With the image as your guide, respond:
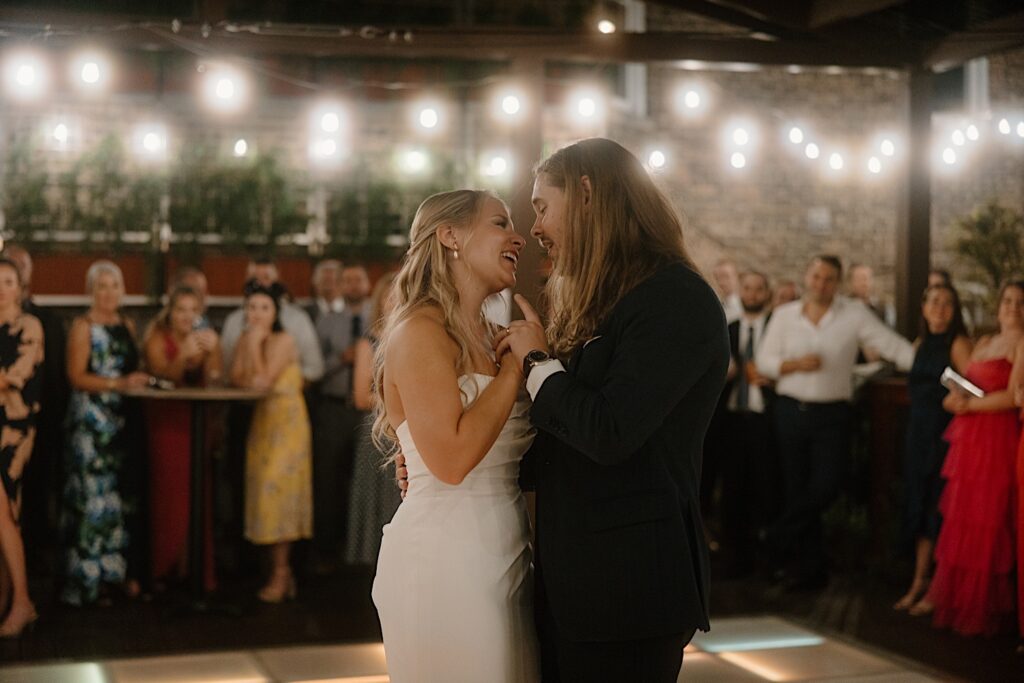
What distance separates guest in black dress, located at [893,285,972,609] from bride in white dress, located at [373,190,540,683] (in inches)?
150

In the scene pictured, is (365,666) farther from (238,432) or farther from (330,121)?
(330,121)

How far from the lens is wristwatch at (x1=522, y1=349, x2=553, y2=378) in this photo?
2078mm

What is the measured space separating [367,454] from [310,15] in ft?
23.2

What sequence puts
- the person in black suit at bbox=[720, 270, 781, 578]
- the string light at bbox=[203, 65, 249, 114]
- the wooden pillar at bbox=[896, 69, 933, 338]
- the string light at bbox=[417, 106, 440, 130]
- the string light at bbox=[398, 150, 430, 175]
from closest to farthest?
the person in black suit at bbox=[720, 270, 781, 578] < the wooden pillar at bbox=[896, 69, 933, 338] < the string light at bbox=[417, 106, 440, 130] < the string light at bbox=[203, 65, 249, 114] < the string light at bbox=[398, 150, 430, 175]

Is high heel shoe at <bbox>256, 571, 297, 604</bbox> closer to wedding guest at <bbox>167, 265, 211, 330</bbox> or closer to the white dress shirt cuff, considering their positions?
wedding guest at <bbox>167, 265, 211, 330</bbox>

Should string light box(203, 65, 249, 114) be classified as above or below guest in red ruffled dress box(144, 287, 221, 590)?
above

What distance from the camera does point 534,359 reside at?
2090 mm

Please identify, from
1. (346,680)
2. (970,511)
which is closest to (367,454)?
(346,680)

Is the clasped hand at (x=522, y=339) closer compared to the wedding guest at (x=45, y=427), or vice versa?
the clasped hand at (x=522, y=339)

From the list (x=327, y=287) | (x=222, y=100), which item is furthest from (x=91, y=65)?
(x=222, y=100)

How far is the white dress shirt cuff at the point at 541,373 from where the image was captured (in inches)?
80.4

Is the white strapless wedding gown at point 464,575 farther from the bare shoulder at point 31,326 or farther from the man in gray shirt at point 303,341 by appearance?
the man in gray shirt at point 303,341

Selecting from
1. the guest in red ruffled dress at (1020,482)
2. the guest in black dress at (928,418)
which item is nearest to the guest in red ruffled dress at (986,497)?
the guest in red ruffled dress at (1020,482)

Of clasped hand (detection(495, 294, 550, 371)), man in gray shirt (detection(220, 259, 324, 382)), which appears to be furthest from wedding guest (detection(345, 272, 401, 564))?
clasped hand (detection(495, 294, 550, 371))
